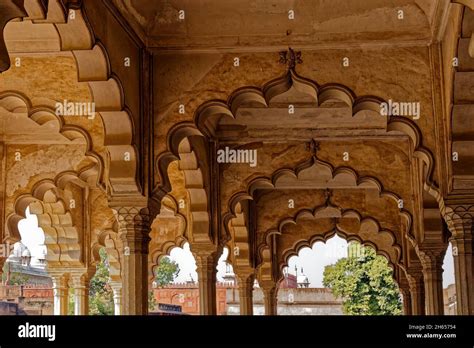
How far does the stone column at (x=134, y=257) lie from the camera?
32.1 ft

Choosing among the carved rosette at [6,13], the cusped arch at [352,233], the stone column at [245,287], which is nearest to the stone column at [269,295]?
the cusped arch at [352,233]

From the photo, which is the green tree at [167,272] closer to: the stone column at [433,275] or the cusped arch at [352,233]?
the cusped arch at [352,233]

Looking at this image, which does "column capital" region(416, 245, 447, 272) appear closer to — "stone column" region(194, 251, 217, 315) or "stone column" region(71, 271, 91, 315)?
"stone column" region(194, 251, 217, 315)

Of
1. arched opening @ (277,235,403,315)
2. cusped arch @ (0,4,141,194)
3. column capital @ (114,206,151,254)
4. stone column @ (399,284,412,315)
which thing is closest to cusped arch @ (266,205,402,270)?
stone column @ (399,284,412,315)

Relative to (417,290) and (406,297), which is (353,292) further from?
(417,290)

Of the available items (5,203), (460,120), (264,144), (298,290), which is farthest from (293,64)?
(298,290)

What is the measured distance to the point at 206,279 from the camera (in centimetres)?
1426

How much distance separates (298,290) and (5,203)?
2512 centimetres

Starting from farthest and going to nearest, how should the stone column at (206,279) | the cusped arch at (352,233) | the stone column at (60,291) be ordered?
the cusped arch at (352,233) < the stone column at (60,291) < the stone column at (206,279)

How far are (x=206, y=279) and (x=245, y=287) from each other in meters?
4.85

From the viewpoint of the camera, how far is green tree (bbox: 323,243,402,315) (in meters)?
38.1

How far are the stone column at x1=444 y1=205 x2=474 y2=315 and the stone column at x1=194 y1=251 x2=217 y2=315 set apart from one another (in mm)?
4979

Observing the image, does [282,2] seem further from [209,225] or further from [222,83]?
[209,225]

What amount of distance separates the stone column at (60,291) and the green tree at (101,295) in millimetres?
23017
